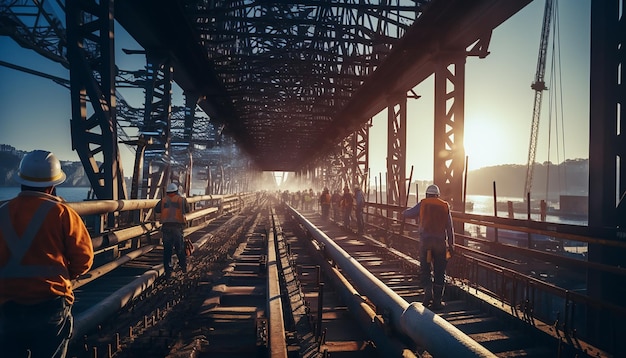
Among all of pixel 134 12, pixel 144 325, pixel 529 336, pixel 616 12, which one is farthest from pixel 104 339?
pixel 616 12

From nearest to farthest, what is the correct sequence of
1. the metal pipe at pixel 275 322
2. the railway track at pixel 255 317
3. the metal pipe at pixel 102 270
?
the metal pipe at pixel 275 322 < the railway track at pixel 255 317 < the metal pipe at pixel 102 270

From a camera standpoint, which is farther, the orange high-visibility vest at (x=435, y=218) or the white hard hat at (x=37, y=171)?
the orange high-visibility vest at (x=435, y=218)

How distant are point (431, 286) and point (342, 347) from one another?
7.94ft

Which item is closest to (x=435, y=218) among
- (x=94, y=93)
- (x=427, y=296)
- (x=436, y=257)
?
(x=436, y=257)

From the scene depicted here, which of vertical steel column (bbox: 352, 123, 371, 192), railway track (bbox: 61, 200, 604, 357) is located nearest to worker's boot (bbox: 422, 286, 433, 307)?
railway track (bbox: 61, 200, 604, 357)

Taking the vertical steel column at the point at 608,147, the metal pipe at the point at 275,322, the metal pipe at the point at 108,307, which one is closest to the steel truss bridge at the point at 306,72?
the vertical steel column at the point at 608,147

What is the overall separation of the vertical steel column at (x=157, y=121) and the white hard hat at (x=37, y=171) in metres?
6.49

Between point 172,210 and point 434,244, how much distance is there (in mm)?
5182

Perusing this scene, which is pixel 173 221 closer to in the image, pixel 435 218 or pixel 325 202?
pixel 435 218

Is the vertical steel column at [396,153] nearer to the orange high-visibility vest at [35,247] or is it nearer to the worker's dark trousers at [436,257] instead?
the worker's dark trousers at [436,257]

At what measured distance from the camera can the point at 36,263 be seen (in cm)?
240

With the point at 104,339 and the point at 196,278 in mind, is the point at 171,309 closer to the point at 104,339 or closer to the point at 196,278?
the point at 104,339

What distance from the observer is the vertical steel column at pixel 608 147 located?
4617 millimetres

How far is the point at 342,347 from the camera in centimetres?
404
